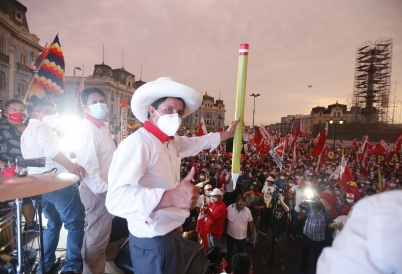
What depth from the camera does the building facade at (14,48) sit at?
2436 centimetres

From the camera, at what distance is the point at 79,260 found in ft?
9.89

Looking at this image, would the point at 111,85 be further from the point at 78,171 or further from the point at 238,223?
the point at 78,171

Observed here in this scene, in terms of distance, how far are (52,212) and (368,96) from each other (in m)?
53.7

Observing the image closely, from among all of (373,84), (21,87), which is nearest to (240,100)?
(21,87)

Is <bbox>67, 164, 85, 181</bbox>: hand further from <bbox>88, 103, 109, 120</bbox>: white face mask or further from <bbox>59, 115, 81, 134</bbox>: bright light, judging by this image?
<bbox>59, 115, 81, 134</bbox>: bright light

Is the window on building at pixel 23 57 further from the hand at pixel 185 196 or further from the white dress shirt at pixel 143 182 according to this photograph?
the hand at pixel 185 196

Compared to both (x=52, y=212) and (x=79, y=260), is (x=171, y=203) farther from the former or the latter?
(x=52, y=212)

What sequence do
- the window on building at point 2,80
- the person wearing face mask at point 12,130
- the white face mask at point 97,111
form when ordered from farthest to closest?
the window on building at point 2,80 < the person wearing face mask at point 12,130 < the white face mask at point 97,111

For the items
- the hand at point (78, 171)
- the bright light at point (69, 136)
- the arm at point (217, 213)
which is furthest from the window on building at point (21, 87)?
the hand at point (78, 171)

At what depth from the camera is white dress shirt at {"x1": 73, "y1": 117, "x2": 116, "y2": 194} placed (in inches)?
106

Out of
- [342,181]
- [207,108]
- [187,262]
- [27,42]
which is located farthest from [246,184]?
[207,108]

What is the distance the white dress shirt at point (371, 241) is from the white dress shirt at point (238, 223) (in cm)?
549

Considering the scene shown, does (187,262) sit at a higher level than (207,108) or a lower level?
lower

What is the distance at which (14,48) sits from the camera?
26.1 m
